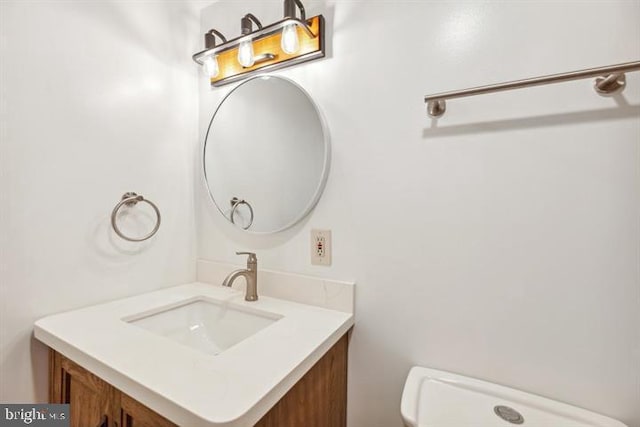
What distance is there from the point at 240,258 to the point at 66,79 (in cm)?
85

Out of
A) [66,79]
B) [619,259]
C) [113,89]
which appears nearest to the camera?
[619,259]

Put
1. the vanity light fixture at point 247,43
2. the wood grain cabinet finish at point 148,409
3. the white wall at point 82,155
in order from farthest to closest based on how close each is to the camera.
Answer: the vanity light fixture at point 247,43, the white wall at point 82,155, the wood grain cabinet finish at point 148,409

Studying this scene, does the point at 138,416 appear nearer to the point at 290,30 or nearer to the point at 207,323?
the point at 207,323

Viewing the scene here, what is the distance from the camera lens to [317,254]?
3.32 feet

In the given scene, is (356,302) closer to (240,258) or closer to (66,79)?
(240,258)

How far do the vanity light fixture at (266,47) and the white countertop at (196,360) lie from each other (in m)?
0.93

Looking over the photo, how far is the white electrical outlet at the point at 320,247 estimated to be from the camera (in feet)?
3.25

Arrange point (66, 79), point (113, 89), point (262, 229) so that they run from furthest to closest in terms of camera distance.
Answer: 1. point (262, 229)
2. point (113, 89)
3. point (66, 79)

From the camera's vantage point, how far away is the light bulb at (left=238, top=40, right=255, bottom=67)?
3.35ft

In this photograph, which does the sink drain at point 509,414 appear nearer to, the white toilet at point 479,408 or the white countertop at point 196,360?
the white toilet at point 479,408

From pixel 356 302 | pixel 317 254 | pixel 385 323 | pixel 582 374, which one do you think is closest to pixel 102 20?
pixel 317 254

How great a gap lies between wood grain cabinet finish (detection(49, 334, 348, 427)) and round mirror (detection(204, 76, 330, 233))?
0.52 meters

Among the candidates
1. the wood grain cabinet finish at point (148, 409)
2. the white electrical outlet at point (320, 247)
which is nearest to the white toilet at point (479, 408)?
the wood grain cabinet finish at point (148, 409)

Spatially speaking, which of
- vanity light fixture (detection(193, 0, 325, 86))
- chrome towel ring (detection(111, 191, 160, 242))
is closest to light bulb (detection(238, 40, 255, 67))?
vanity light fixture (detection(193, 0, 325, 86))
